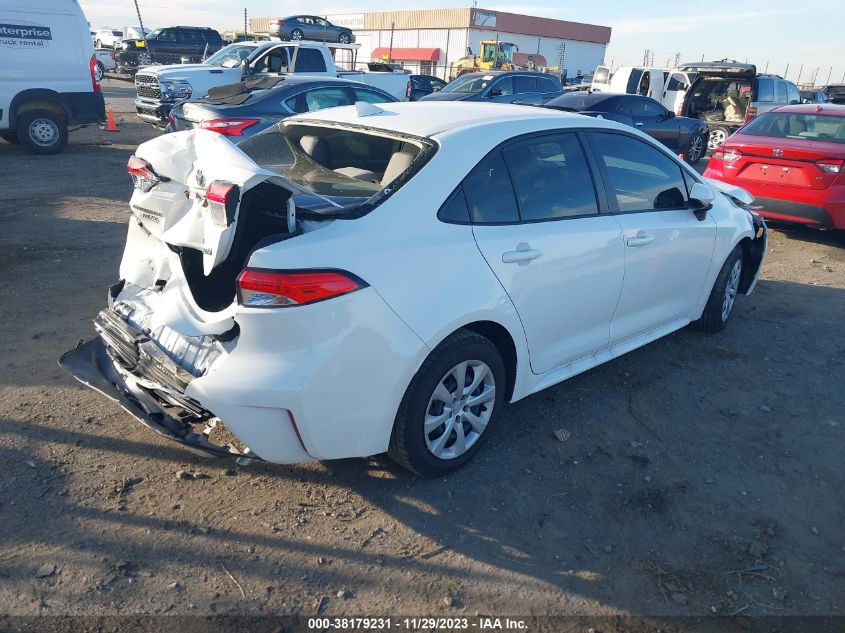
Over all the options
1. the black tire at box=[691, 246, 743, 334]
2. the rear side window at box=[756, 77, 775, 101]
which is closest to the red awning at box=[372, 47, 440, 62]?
the rear side window at box=[756, 77, 775, 101]

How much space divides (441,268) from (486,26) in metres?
61.7

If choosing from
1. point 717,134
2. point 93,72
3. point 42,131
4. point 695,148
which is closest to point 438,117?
point 93,72

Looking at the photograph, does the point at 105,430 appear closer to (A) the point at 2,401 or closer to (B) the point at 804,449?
(A) the point at 2,401

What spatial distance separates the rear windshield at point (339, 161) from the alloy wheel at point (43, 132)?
30.9 ft

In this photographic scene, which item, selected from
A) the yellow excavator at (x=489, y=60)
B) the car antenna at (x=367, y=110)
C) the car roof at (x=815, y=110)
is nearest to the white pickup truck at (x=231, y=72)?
the car roof at (x=815, y=110)

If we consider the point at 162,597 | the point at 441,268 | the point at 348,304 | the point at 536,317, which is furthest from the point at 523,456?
the point at 162,597

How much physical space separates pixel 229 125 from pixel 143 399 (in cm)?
667

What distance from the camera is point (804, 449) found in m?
3.77

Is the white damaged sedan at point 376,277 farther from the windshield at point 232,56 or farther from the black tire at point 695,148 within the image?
the windshield at point 232,56

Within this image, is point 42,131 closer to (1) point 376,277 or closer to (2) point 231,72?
(2) point 231,72

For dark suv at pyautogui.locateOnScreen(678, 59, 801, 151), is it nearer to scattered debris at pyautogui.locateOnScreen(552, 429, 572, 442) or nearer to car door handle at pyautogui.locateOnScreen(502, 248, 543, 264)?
scattered debris at pyautogui.locateOnScreen(552, 429, 572, 442)

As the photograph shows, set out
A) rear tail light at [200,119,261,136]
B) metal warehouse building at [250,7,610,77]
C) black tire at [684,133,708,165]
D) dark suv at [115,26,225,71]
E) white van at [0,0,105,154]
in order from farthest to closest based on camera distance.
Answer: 1. metal warehouse building at [250,7,610,77]
2. dark suv at [115,26,225,71]
3. black tire at [684,133,708,165]
4. white van at [0,0,105,154]
5. rear tail light at [200,119,261,136]

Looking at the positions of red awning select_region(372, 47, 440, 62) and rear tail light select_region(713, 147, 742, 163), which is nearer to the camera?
rear tail light select_region(713, 147, 742, 163)

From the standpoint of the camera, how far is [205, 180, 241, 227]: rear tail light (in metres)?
2.66
